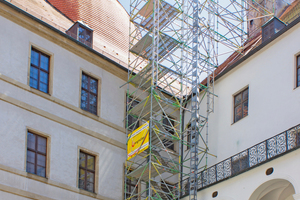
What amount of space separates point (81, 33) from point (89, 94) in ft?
8.61

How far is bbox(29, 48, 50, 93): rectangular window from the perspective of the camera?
19656mm

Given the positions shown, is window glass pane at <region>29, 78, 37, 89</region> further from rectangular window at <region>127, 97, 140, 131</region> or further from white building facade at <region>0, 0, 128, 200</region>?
rectangular window at <region>127, 97, 140, 131</region>

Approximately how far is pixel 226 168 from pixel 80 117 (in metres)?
5.54

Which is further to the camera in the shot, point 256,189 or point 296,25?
point 296,25

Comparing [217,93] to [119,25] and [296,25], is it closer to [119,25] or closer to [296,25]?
[296,25]

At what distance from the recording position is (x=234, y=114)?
20906 mm

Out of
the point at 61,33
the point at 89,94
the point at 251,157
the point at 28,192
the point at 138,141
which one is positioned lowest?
the point at 28,192

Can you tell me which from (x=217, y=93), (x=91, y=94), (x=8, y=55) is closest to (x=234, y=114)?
(x=217, y=93)

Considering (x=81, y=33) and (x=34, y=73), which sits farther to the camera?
(x=81, y=33)

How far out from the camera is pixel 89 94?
21.5 m

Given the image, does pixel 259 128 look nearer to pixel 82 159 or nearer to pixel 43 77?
pixel 82 159

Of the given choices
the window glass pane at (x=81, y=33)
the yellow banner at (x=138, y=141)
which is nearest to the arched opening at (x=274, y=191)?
the yellow banner at (x=138, y=141)

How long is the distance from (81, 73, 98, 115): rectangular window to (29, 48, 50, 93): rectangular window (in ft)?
5.53

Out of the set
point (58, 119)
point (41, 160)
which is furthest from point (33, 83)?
point (41, 160)
